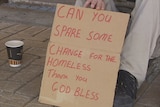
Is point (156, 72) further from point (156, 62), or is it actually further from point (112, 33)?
point (112, 33)

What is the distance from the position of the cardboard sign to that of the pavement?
0.76 feet

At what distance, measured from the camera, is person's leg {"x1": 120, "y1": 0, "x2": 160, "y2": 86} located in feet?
6.25

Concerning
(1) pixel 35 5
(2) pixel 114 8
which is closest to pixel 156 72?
(2) pixel 114 8

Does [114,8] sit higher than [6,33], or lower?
higher

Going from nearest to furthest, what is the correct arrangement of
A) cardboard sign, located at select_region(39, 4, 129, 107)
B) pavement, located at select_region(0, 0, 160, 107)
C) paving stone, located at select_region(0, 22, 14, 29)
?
cardboard sign, located at select_region(39, 4, 129, 107) → pavement, located at select_region(0, 0, 160, 107) → paving stone, located at select_region(0, 22, 14, 29)

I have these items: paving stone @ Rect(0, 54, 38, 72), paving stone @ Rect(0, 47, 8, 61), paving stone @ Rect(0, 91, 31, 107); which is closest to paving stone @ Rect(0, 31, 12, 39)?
paving stone @ Rect(0, 47, 8, 61)

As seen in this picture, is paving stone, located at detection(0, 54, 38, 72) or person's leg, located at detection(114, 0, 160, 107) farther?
paving stone, located at detection(0, 54, 38, 72)

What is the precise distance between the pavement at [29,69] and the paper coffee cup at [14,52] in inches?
1.7

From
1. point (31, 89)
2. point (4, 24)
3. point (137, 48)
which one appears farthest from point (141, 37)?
point (4, 24)

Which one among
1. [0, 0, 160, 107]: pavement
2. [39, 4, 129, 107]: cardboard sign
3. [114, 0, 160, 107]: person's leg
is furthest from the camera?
[0, 0, 160, 107]: pavement

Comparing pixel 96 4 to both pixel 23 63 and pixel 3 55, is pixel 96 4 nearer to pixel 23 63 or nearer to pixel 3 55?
pixel 23 63

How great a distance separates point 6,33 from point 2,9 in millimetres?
874

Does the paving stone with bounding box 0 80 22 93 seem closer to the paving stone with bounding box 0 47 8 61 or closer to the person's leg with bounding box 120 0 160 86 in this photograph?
the paving stone with bounding box 0 47 8 61

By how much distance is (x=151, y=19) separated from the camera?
1903 mm
